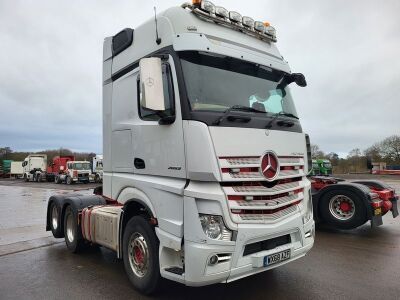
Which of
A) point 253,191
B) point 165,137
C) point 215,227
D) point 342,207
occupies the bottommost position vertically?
point 342,207

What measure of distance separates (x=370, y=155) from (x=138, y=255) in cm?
6105

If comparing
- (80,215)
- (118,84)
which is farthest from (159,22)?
(80,215)

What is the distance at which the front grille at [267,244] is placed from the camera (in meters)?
3.86

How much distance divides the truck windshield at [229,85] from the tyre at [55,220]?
4603 millimetres

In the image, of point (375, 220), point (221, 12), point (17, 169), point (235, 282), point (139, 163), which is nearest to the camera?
point (221, 12)

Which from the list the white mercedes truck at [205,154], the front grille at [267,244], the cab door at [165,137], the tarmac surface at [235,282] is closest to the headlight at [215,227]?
the white mercedes truck at [205,154]

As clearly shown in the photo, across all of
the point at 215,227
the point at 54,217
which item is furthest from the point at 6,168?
the point at 215,227

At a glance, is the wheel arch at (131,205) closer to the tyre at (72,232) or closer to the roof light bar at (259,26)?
the tyre at (72,232)

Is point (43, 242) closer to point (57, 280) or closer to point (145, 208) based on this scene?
point (57, 280)

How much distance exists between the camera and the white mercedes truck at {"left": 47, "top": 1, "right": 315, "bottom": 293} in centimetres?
371

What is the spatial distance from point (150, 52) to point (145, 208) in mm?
2049

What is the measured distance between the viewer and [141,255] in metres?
4.45

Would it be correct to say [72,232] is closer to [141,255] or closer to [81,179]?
[141,255]

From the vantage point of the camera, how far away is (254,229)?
3.80 meters
